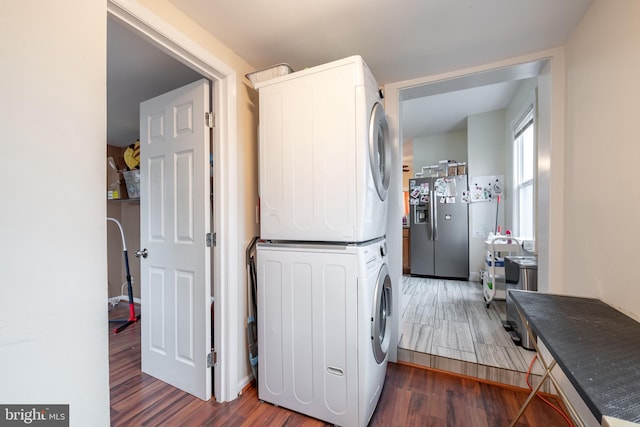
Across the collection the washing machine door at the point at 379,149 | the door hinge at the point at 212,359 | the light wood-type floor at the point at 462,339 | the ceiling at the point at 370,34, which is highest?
the ceiling at the point at 370,34

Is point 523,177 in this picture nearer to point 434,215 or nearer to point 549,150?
point 434,215

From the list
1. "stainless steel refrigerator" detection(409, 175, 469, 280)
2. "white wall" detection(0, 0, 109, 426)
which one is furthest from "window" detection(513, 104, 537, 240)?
"white wall" detection(0, 0, 109, 426)

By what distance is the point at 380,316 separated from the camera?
5.45ft

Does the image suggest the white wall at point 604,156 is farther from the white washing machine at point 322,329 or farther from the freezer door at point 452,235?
the freezer door at point 452,235

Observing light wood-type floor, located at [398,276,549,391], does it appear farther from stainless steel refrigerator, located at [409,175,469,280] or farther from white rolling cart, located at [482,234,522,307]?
stainless steel refrigerator, located at [409,175,469,280]

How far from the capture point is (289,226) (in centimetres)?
156

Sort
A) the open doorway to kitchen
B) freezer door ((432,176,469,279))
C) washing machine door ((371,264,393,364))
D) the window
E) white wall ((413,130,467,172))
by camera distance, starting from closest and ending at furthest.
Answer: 1. washing machine door ((371,264,393,364))
2. the open doorway to kitchen
3. the window
4. freezer door ((432,176,469,279))
5. white wall ((413,130,467,172))

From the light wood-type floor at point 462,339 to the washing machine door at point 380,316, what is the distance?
20.4 inches

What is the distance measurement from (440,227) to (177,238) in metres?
4.08

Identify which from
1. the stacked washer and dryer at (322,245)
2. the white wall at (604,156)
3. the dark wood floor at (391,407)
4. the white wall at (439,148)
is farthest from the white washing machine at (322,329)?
the white wall at (439,148)

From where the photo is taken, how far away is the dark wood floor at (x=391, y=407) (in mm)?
1498

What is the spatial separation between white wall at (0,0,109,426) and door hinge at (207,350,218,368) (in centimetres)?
99

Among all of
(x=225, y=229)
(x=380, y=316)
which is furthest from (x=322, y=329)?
(x=225, y=229)

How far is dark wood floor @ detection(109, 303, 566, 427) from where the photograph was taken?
150 cm
